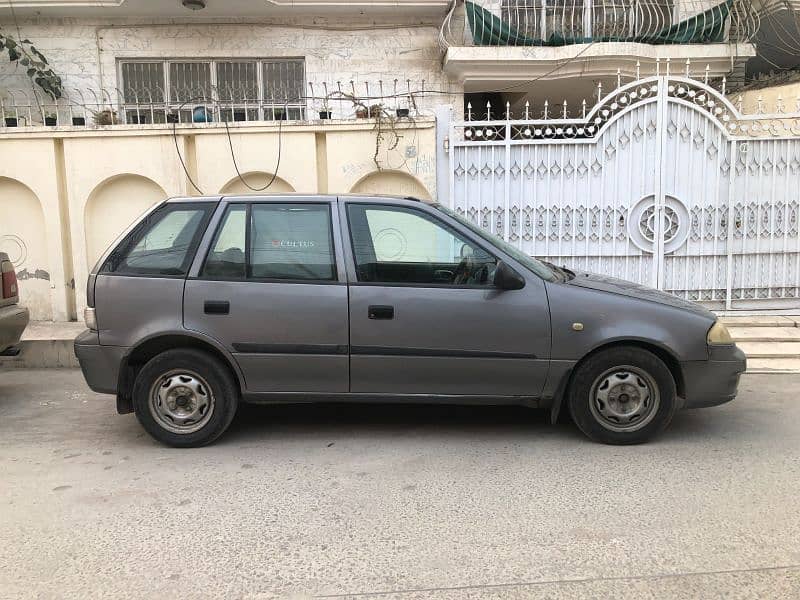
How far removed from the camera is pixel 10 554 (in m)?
3.18

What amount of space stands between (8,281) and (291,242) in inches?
120

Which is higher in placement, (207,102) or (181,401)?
(207,102)

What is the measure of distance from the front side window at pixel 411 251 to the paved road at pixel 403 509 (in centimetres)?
122

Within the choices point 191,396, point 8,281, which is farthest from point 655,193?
point 8,281

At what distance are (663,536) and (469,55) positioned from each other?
7839 mm

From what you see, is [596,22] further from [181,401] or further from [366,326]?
[181,401]

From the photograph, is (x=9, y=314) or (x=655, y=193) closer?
(x=9, y=314)

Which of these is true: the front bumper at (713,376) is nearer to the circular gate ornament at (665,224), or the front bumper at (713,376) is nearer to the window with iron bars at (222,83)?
the circular gate ornament at (665,224)

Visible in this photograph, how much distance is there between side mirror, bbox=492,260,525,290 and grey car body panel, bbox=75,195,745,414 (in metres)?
0.05

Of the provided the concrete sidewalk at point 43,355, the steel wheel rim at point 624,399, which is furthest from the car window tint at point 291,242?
the concrete sidewalk at point 43,355

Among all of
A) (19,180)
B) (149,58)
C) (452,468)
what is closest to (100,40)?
(149,58)

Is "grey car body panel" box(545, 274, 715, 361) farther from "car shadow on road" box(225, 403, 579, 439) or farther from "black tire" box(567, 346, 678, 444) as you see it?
"car shadow on road" box(225, 403, 579, 439)

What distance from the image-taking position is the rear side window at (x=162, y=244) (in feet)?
15.1

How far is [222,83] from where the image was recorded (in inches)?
404
